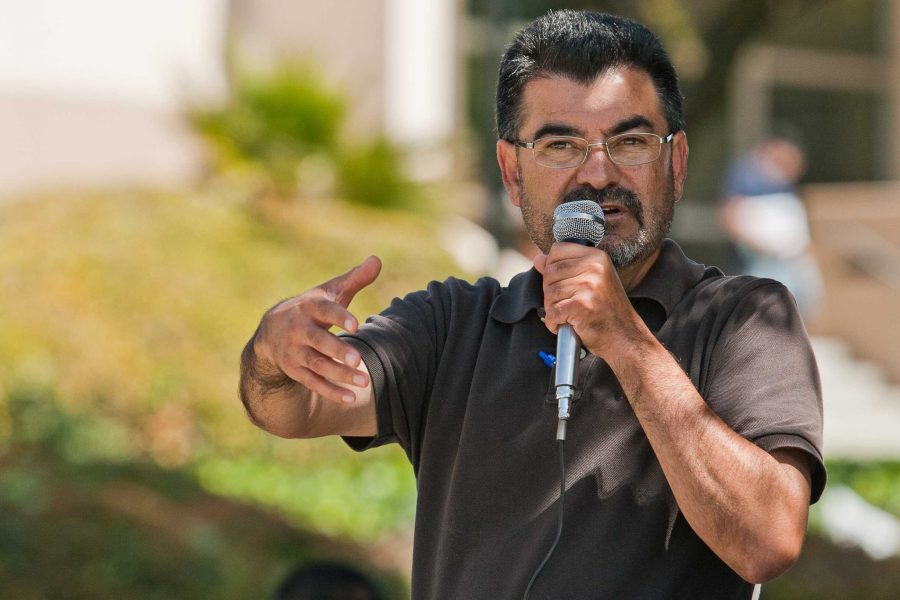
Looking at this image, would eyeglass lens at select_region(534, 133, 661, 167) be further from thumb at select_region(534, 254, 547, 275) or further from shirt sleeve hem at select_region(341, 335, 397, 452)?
shirt sleeve hem at select_region(341, 335, 397, 452)

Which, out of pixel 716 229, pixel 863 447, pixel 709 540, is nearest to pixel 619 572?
pixel 709 540

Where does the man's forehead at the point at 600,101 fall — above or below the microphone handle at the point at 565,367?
above

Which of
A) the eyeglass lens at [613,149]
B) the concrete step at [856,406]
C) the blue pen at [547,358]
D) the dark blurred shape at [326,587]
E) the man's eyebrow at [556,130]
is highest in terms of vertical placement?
the man's eyebrow at [556,130]

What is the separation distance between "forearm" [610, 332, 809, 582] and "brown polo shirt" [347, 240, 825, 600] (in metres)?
0.09

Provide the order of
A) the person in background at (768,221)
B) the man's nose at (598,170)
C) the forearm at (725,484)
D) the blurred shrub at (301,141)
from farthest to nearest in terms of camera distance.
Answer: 1. the blurred shrub at (301,141)
2. the person in background at (768,221)
3. the man's nose at (598,170)
4. the forearm at (725,484)

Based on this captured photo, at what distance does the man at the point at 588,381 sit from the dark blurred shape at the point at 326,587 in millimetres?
1257

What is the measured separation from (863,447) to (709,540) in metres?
10.2

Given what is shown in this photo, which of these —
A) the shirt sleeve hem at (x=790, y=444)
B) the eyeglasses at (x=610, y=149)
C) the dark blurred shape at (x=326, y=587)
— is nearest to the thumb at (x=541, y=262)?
the eyeglasses at (x=610, y=149)

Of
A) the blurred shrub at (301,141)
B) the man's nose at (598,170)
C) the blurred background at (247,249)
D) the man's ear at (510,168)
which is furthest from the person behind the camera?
the blurred shrub at (301,141)

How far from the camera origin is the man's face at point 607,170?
101 inches

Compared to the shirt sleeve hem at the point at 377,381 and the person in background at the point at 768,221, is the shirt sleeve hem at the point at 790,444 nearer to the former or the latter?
the shirt sleeve hem at the point at 377,381

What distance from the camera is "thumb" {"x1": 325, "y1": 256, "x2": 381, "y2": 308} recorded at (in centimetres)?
251

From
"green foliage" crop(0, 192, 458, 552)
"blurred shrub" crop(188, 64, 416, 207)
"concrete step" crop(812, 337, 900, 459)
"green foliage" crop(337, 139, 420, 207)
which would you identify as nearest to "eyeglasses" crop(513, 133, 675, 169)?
"green foliage" crop(0, 192, 458, 552)

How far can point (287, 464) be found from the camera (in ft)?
29.9
